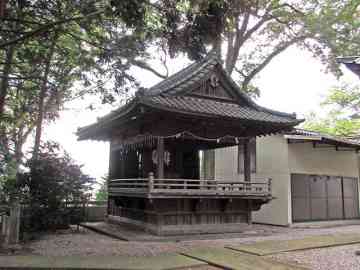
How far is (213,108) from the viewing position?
10820 millimetres

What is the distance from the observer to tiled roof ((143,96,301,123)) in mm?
9617

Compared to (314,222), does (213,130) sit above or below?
above

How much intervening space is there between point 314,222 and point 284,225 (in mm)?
1510

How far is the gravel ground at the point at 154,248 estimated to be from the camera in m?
6.99

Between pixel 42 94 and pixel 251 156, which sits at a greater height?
pixel 42 94

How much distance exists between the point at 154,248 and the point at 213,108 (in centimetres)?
473

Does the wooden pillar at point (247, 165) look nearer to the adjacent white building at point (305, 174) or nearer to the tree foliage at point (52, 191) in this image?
the adjacent white building at point (305, 174)

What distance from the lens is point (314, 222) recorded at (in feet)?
45.0

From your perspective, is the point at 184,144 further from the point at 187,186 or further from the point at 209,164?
the point at 209,164

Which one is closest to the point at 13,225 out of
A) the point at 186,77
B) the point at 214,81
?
the point at 186,77

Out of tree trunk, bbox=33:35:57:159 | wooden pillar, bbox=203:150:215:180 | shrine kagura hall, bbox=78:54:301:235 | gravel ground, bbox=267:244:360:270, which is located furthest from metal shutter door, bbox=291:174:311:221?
tree trunk, bbox=33:35:57:159

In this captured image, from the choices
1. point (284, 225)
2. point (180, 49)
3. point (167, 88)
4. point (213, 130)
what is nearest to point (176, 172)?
point (213, 130)

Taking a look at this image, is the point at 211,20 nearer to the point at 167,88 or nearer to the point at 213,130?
the point at 167,88

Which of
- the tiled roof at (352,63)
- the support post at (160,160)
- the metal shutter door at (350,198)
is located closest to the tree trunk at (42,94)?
the support post at (160,160)
